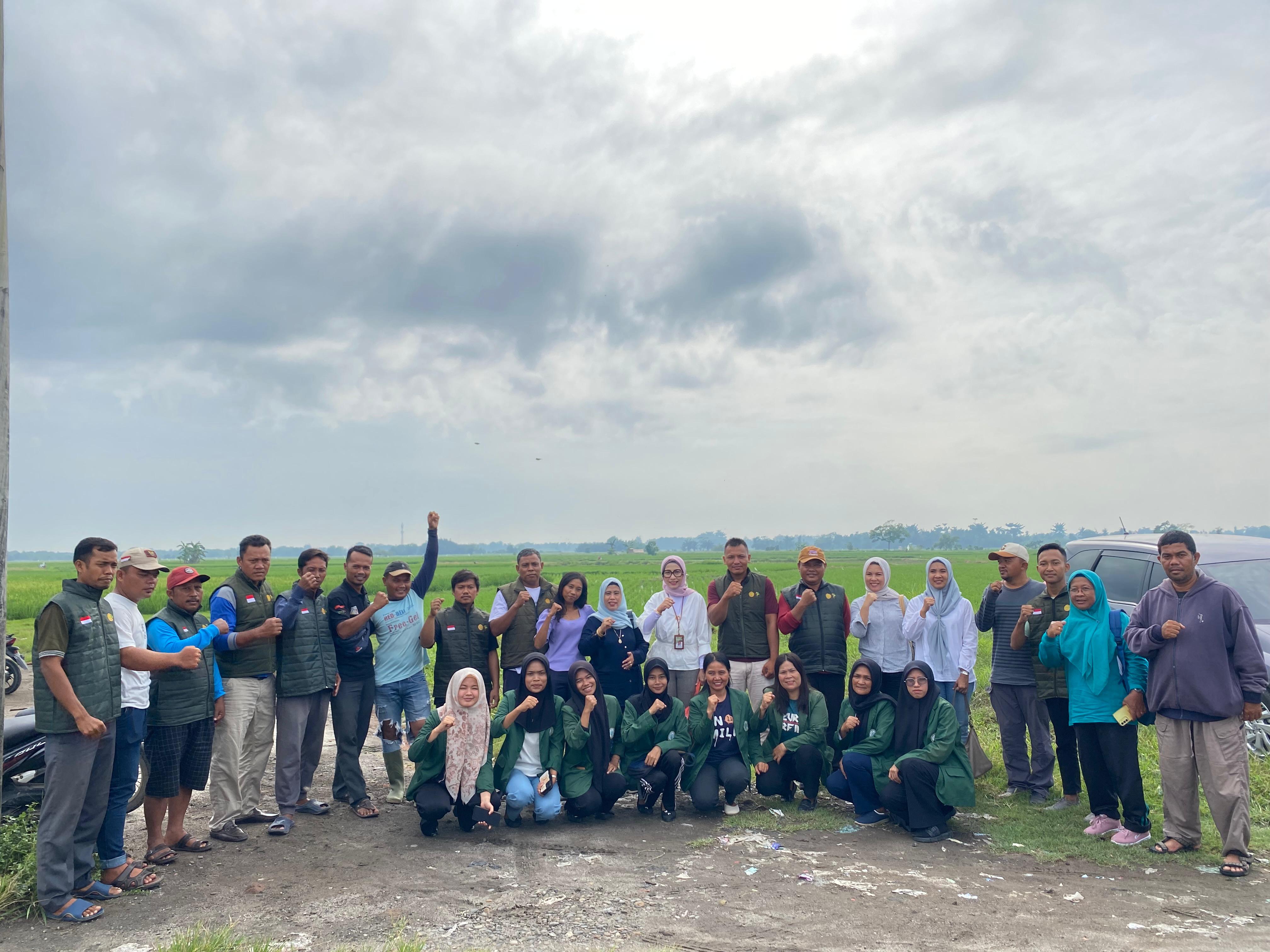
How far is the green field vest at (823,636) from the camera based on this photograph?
24.4 feet

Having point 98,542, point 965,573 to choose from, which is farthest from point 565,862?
point 965,573

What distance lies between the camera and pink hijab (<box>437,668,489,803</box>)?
20.5ft

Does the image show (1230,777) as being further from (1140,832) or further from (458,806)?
(458,806)

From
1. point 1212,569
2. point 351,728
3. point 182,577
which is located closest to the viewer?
point 182,577

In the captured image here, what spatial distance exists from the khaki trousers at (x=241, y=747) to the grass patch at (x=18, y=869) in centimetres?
105

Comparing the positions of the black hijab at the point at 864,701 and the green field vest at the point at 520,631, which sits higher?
the green field vest at the point at 520,631

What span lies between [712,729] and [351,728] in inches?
112

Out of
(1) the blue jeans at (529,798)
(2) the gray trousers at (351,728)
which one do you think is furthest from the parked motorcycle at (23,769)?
(1) the blue jeans at (529,798)

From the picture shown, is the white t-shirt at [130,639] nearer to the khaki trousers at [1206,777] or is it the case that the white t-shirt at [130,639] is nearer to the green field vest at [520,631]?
the green field vest at [520,631]

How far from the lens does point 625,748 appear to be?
6.82m

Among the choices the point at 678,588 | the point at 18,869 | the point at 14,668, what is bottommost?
the point at 18,869

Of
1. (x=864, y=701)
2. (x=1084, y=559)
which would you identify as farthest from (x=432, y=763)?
(x=1084, y=559)

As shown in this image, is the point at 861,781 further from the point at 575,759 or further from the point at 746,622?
the point at 575,759

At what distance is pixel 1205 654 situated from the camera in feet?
18.5
